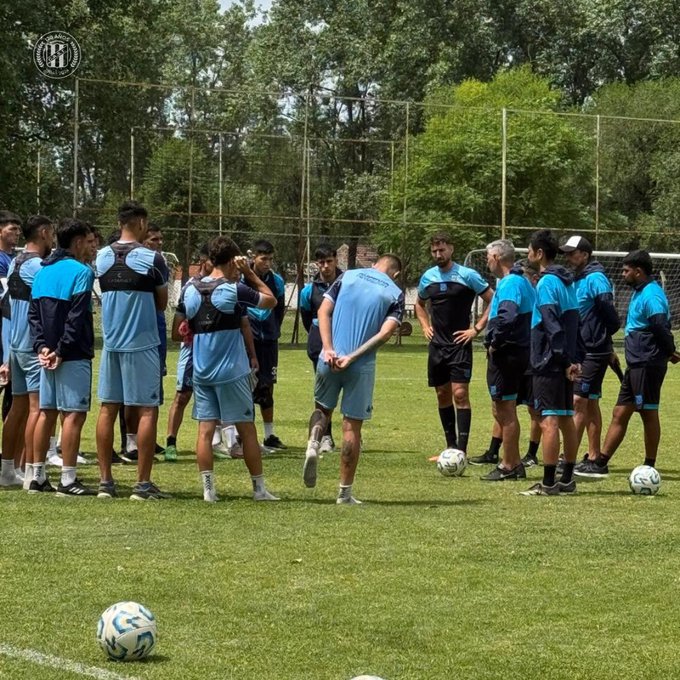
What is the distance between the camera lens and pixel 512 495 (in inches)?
441

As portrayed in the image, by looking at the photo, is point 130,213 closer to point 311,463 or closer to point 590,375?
point 311,463

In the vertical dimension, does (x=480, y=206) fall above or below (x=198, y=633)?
above

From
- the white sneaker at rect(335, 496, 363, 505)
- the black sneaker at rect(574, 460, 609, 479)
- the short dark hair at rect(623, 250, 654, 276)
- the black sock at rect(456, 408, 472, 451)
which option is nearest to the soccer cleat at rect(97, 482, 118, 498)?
the white sneaker at rect(335, 496, 363, 505)

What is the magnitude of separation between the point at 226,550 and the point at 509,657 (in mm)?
2771

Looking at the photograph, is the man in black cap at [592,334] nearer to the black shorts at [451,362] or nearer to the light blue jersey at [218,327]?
the black shorts at [451,362]

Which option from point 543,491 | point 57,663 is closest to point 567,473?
point 543,491

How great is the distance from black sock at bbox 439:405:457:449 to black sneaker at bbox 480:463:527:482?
1.22 m

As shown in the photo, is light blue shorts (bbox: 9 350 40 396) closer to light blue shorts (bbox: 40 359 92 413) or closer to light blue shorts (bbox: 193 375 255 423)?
light blue shorts (bbox: 40 359 92 413)

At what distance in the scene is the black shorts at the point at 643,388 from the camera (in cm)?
1231

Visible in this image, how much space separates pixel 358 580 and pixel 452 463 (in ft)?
16.1

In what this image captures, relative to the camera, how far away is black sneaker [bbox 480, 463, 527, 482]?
12.3 metres

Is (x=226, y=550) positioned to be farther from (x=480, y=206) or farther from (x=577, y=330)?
(x=480, y=206)

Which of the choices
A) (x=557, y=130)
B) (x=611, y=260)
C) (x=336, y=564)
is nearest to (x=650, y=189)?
(x=557, y=130)

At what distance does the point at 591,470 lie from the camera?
42.1 ft
